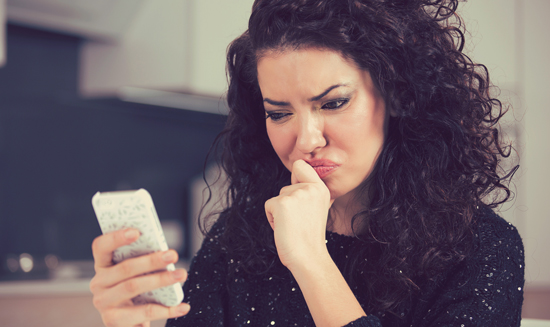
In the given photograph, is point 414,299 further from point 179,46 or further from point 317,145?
point 179,46

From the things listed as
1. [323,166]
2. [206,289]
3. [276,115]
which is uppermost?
[276,115]

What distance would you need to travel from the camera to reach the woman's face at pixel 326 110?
79 centimetres

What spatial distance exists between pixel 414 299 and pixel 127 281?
54cm

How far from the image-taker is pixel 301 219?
765 mm

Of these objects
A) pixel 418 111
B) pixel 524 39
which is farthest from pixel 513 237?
pixel 524 39

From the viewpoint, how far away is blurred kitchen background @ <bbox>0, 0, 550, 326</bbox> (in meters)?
A: 1.91

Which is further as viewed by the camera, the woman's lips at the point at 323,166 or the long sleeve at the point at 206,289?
the long sleeve at the point at 206,289

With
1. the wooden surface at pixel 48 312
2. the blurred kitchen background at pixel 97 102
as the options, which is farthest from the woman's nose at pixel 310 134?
the wooden surface at pixel 48 312

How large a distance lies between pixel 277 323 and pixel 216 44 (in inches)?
53.5

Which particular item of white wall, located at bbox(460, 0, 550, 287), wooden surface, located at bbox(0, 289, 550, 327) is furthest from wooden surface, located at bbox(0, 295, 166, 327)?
white wall, located at bbox(460, 0, 550, 287)

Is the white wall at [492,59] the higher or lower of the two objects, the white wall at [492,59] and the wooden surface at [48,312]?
the higher

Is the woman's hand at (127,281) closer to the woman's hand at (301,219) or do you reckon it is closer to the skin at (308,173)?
the skin at (308,173)

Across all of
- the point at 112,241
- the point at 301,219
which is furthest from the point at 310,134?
the point at 112,241

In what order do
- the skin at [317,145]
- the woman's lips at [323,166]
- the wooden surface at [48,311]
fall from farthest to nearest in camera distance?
the wooden surface at [48,311] → the woman's lips at [323,166] → the skin at [317,145]
